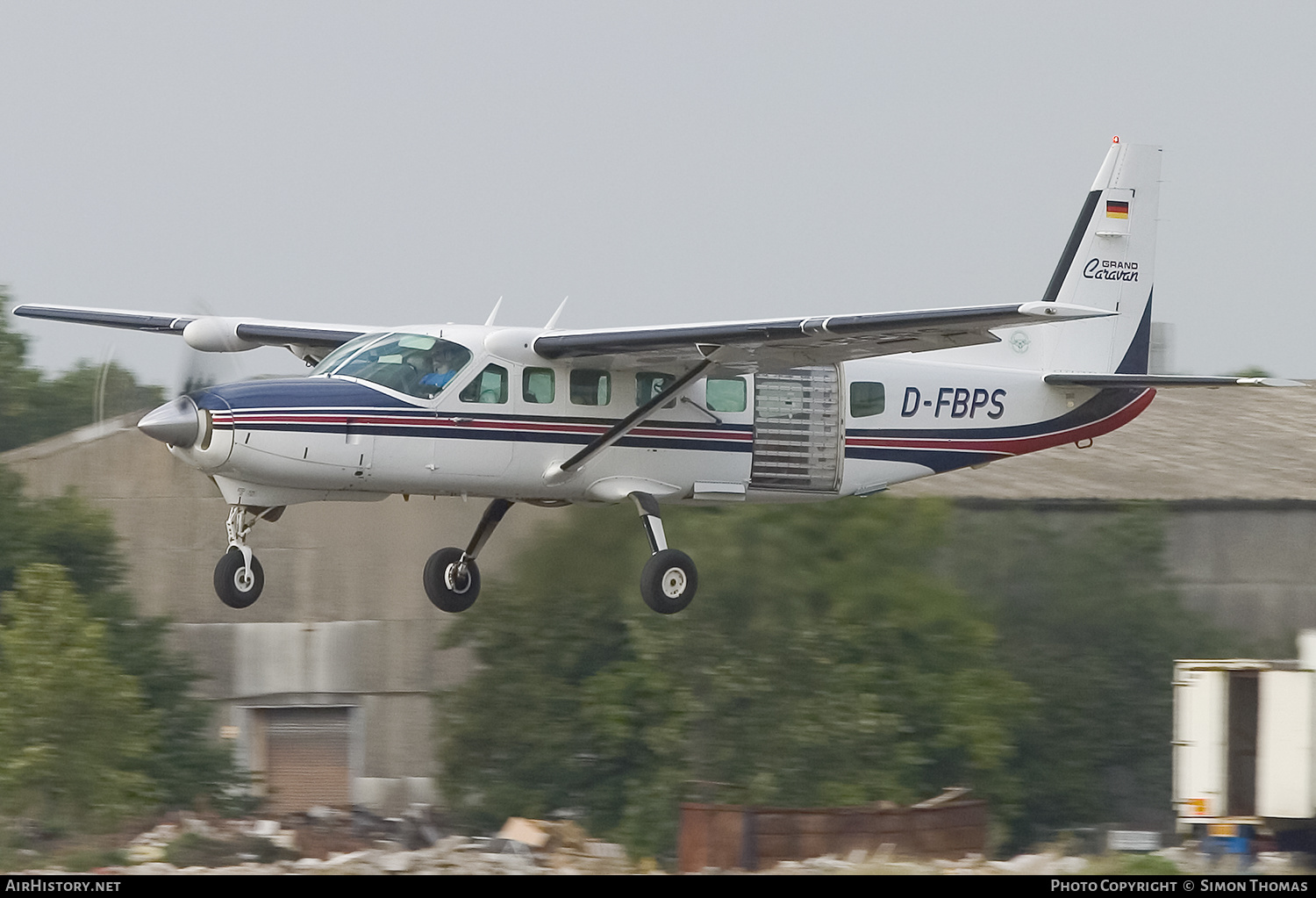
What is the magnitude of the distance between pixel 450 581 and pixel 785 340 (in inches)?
205

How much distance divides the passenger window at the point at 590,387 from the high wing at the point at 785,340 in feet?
0.97

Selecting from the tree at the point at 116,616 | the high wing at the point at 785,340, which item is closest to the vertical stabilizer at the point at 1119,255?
the high wing at the point at 785,340

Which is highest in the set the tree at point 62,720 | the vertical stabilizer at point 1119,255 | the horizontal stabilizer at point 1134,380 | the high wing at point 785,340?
the vertical stabilizer at point 1119,255

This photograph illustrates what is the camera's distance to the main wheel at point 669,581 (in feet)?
60.7

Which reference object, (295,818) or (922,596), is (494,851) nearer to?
(295,818)

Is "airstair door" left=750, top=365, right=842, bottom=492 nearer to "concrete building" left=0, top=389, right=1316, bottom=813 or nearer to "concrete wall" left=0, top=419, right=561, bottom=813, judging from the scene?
"concrete building" left=0, top=389, right=1316, bottom=813

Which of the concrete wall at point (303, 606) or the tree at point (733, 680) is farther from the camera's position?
the concrete wall at point (303, 606)

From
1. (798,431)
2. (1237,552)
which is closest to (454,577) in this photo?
(798,431)

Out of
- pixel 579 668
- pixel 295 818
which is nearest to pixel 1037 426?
pixel 579 668

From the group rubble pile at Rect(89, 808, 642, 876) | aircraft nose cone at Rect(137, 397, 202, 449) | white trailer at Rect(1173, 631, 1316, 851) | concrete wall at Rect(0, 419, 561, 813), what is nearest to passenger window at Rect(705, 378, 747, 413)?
aircraft nose cone at Rect(137, 397, 202, 449)

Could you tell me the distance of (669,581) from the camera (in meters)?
18.6

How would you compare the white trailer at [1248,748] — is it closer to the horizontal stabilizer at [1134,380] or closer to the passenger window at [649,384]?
the horizontal stabilizer at [1134,380]

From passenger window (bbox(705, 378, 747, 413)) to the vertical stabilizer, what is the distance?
16.1 ft

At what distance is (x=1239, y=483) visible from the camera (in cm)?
3247
